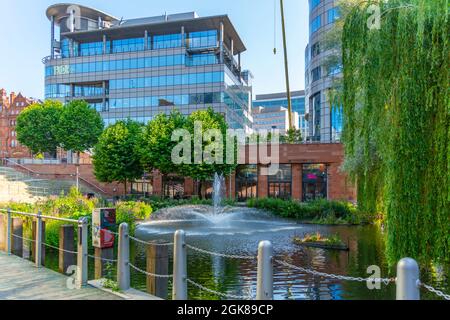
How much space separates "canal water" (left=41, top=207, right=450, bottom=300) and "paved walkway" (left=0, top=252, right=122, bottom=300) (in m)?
2.32

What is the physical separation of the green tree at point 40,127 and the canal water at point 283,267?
121 ft

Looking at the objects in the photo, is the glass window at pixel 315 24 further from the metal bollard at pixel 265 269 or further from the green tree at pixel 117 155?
the metal bollard at pixel 265 269

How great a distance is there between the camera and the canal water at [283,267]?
32.4ft

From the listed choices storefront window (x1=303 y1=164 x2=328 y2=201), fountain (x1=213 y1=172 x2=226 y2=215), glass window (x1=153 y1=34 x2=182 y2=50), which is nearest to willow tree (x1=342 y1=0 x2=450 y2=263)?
fountain (x1=213 y1=172 x2=226 y2=215)

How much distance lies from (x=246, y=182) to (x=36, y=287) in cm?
4071

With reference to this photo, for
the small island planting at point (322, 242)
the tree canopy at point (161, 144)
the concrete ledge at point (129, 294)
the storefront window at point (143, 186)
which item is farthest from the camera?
the storefront window at point (143, 186)

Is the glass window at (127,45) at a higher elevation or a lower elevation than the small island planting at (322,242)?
higher

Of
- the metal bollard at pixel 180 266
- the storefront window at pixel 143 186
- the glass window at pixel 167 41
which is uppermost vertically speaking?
the glass window at pixel 167 41

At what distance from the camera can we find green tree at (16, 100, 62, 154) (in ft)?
181

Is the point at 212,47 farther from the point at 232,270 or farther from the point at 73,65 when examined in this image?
the point at 232,270

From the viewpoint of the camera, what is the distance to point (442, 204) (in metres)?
7.02

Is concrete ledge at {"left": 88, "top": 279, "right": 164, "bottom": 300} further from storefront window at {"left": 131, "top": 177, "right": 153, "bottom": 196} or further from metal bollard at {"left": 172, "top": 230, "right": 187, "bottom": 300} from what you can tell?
storefront window at {"left": 131, "top": 177, "right": 153, "bottom": 196}

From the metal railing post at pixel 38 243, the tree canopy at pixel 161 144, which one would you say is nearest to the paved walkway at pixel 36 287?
the metal railing post at pixel 38 243
